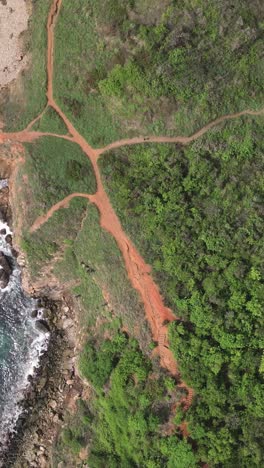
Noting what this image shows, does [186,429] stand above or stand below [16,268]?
below

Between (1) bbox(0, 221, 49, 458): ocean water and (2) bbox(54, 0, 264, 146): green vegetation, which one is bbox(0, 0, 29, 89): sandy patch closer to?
(2) bbox(54, 0, 264, 146): green vegetation

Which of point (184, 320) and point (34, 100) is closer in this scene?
point (184, 320)

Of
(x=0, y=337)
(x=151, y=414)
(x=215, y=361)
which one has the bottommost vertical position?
(x=151, y=414)

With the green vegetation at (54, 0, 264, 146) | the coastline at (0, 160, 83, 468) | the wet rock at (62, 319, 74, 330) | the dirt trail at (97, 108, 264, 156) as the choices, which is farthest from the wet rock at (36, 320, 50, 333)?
the green vegetation at (54, 0, 264, 146)

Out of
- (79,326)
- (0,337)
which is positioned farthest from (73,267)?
(0,337)

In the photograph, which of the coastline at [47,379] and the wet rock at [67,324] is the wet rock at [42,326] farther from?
the wet rock at [67,324]

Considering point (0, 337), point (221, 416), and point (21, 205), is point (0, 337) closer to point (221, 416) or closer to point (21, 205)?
point (21, 205)

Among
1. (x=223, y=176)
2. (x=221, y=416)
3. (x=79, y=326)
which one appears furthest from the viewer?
(x=79, y=326)
